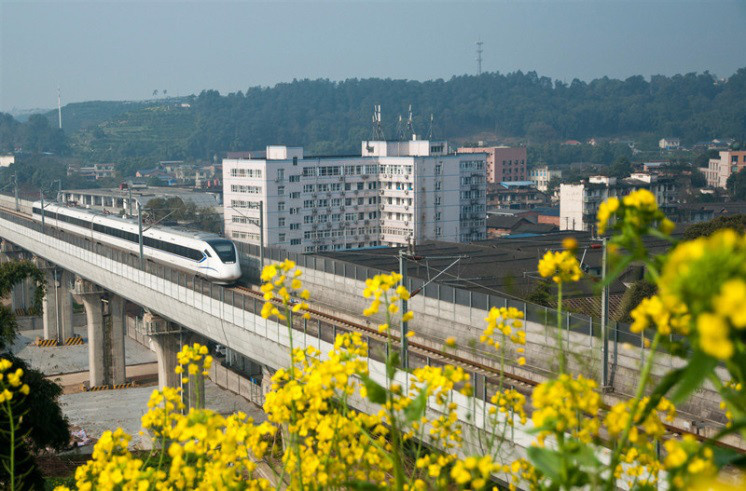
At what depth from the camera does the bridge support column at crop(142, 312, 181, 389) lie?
3919 cm

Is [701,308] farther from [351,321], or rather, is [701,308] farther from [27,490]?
[351,321]

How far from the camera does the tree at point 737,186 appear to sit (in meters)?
108

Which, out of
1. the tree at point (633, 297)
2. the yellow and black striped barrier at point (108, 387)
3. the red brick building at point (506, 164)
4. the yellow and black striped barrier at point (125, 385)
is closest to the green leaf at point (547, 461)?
the tree at point (633, 297)

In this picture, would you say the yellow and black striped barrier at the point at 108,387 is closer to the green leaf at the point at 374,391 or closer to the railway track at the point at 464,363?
the railway track at the point at 464,363

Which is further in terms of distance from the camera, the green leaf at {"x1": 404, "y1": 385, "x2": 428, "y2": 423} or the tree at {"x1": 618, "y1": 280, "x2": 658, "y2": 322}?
the tree at {"x1": 618, "y1": 280, "x2": 658, "y2": 322}

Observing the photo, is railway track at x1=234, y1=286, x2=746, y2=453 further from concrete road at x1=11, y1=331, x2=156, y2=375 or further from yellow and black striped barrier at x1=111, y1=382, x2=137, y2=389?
concrete road at x1=11, y1=331, x2=156, y2=375

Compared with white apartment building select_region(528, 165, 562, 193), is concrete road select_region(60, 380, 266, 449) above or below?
below

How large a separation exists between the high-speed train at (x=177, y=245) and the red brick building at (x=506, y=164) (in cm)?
9385

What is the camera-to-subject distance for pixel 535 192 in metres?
120

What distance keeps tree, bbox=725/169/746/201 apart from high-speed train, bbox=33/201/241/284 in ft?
255

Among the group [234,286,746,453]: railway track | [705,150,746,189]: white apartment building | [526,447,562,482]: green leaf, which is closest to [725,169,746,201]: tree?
[705,150,746,189]: white apartment building

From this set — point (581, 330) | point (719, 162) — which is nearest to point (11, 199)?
point (581, 330)

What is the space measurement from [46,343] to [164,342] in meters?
22.4

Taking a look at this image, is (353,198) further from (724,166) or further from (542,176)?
(542,176)
